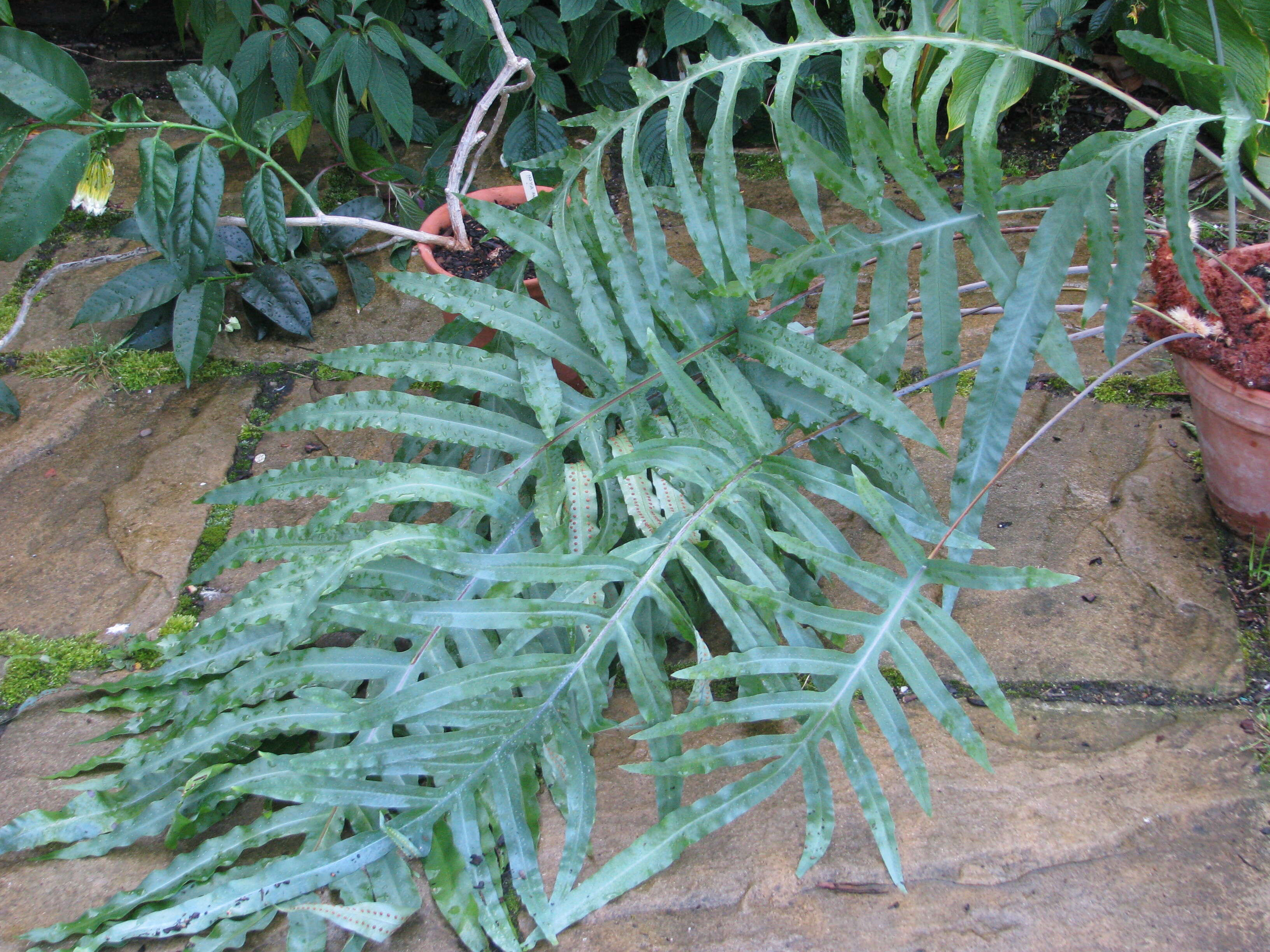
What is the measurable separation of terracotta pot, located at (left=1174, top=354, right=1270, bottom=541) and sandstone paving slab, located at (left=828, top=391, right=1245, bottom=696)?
0.22ft

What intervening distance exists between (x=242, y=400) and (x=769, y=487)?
1.32 meters

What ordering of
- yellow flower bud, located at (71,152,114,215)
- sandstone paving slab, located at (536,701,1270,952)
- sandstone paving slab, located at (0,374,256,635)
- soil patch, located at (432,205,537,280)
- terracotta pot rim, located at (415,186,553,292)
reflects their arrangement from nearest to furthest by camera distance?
sandstone paving slab, located at (536,701,1270,952)
sandstone paving slab, located at (0,374,256,635)
yellow flower bud, located at (71,152,114,215)
soil patch, located at (432,205,537,280)
terracotta pot rim, located at (415,186,553,292)

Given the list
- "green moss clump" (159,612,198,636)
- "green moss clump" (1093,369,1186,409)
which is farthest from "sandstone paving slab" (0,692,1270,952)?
"green moss clump" (1093,369,1186,409)

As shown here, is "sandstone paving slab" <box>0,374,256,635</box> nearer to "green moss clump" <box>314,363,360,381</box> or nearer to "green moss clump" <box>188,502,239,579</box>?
"green moss clump" <box>188,502,239,579</box>

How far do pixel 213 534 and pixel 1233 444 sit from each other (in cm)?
176

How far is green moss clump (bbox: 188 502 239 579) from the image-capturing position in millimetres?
1645

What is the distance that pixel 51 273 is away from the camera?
1946 millimetres

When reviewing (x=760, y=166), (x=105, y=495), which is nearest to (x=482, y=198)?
(x=760, y=166)

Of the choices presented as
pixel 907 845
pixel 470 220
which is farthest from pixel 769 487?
pixel 470 220

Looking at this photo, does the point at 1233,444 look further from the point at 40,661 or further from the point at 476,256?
the point at 40,661

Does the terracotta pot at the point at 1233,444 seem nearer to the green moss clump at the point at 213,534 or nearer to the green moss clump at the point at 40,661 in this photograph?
the green moss clump at the point at 213,534

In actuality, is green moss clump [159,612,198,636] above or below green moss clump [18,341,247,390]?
below

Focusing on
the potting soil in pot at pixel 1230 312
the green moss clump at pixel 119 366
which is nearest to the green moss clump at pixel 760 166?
the potting soil in pot at pixel 1230 312

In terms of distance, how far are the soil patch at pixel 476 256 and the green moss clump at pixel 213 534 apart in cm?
70
